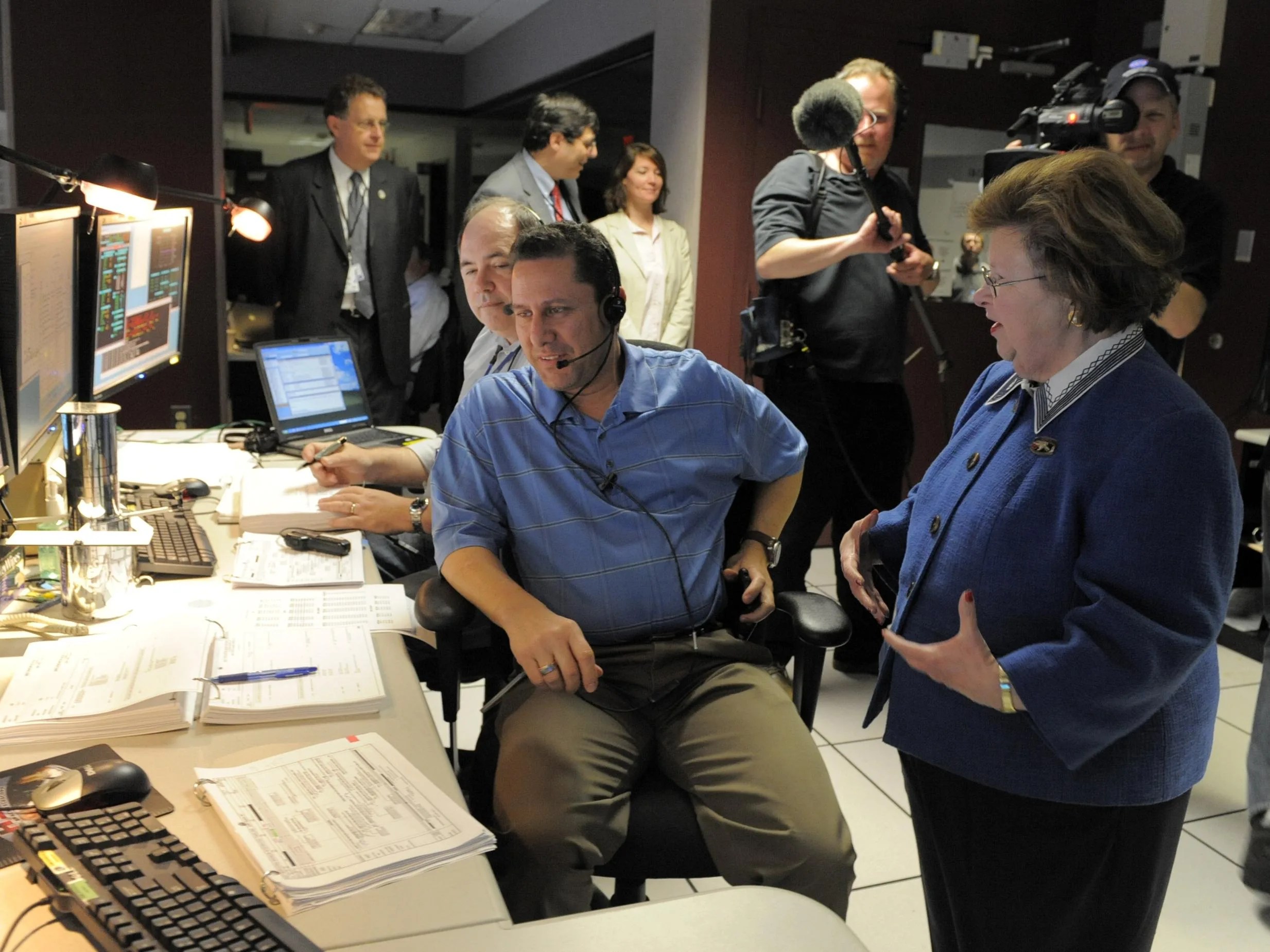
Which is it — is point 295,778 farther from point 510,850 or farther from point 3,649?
point 3,649

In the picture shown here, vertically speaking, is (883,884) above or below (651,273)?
below

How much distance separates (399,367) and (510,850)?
9.74 ft

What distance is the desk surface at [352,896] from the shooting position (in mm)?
963

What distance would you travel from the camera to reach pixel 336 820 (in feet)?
3.66

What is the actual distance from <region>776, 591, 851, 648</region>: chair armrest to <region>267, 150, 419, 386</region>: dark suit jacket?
273 centimetres

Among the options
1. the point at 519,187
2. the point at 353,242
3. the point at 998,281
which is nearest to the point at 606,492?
the point at 998,281

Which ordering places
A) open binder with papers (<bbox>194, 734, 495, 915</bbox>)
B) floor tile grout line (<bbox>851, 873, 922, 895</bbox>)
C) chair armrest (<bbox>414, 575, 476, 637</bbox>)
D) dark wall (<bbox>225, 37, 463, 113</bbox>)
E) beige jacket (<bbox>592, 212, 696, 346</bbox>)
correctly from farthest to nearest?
dark wall (<bbox>225, 37, 463, 113</bbox>), beige jacket (<bbox>592, 212, 696, 346</bbox>), floor tile grout line (<bbox>851, 873, 922, 895</bbox>), chair armrest (<bbox>414, 575, 476, 637</bbox>), open binder with papers (<bbox>194, 734, 495, 915</bbox>)

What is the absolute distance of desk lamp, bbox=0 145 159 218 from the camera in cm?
166

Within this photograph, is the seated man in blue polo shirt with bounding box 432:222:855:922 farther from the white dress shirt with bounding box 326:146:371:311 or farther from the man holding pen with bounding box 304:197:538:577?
the white dress shirt with bounding box 326:146:371:311

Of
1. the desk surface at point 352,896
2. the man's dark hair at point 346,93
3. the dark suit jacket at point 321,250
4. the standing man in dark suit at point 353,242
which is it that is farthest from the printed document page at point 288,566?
the man's dark hair at point 346,93

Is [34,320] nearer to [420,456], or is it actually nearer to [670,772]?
[420,456]

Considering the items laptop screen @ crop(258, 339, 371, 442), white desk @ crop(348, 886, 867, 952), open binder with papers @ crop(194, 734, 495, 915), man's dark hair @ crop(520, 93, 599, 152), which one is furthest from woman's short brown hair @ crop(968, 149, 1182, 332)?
man's dark hair @ crop(520, 93, 599, 152)

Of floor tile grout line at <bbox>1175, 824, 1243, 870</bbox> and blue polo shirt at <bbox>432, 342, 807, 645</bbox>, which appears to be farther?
floor tile grout line at <bbox>1175, 824, 1243, 870</bbox>

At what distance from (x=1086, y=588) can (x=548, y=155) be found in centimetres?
302
